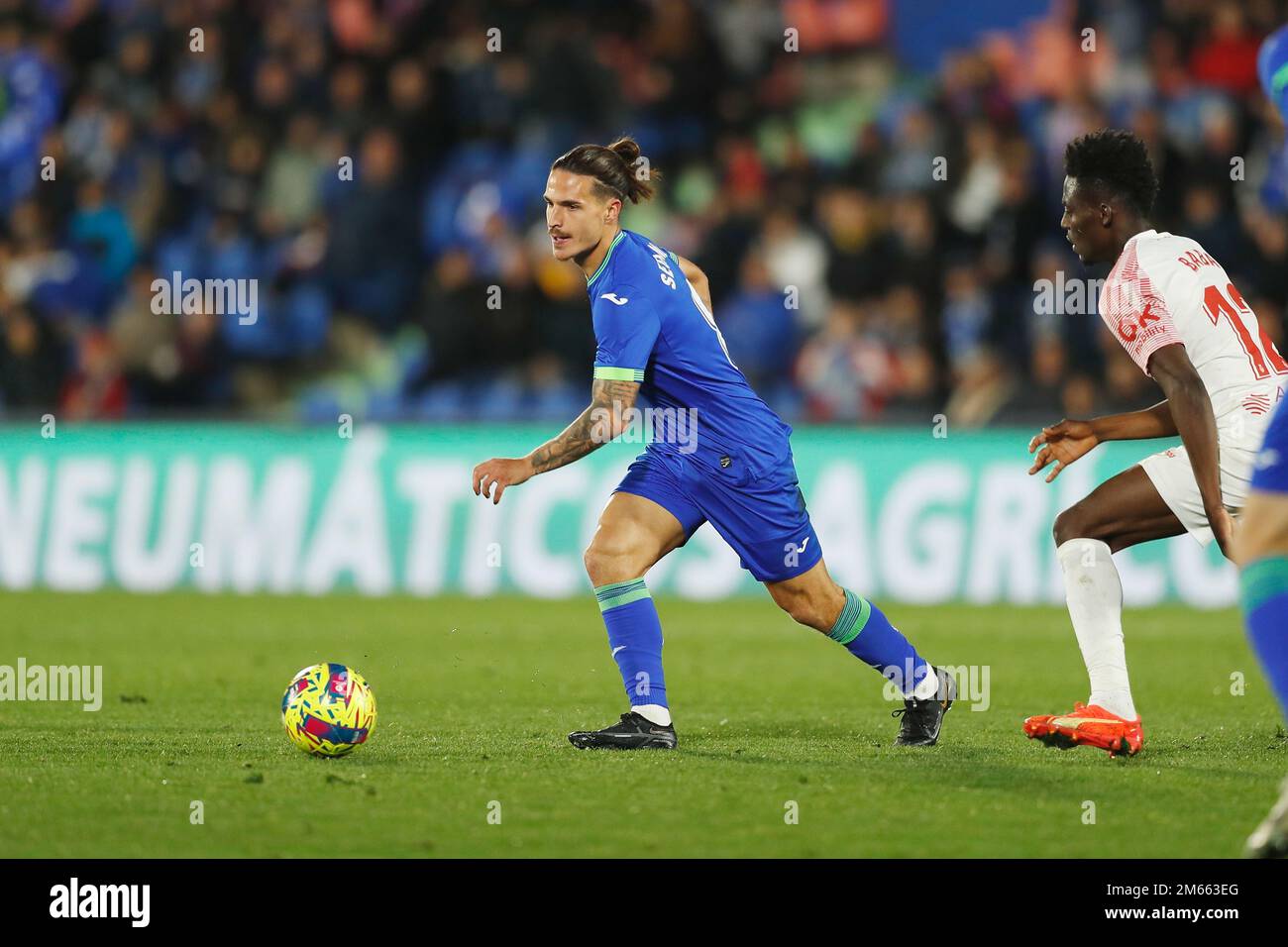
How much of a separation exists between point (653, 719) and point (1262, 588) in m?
3.18

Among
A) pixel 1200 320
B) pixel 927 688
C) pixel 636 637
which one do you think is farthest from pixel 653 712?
pixel 1200 320

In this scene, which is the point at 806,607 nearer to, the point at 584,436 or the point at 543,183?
the point at 584,436

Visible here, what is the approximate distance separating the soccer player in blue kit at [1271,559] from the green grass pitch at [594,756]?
498 mm

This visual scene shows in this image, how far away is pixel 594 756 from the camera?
7324 millimetres

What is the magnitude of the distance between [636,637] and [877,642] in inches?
39.6

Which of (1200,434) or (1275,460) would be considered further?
(1200,434)

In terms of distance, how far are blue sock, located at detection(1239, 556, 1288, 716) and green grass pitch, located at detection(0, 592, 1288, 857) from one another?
0.81 m

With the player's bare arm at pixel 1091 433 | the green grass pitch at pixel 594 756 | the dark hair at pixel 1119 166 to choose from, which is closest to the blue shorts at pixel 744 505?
the green grass pitch at pixel 594 756

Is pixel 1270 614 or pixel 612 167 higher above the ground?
pixel 612 167

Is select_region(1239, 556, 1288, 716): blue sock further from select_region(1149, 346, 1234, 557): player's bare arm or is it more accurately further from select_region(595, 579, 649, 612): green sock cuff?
select_region(595, 579, 649, 612): green sock cuff

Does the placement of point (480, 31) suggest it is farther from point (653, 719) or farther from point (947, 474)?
point (653, 719)

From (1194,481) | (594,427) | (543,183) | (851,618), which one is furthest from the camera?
(543,183)

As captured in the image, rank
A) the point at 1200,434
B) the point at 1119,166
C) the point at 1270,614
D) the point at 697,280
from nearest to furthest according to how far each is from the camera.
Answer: the point at 1270,614 < the point at 1200,434 < the point at 1119,166 < the point at 697,280

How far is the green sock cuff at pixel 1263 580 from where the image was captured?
491 cm
